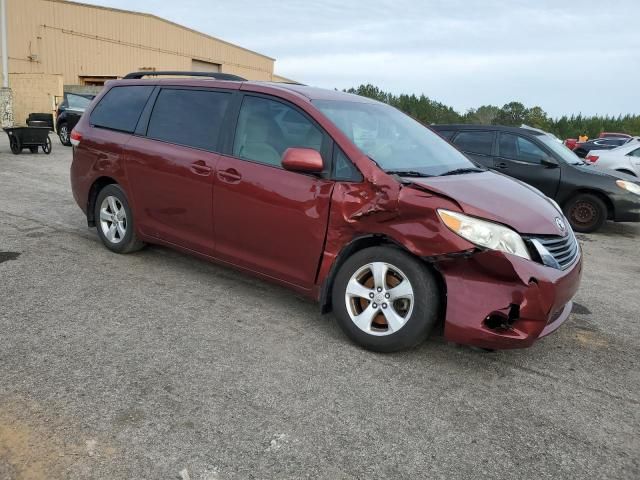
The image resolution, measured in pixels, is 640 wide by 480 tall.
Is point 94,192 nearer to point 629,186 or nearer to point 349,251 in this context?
point 349,251

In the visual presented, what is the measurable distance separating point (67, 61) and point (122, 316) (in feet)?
95.7

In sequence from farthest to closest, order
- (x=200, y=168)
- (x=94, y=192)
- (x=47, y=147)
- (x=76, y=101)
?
(x=76, y=101) < (x=47, y=147) < (x=94, y=192) < (x=200, y=168)

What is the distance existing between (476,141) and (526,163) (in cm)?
87

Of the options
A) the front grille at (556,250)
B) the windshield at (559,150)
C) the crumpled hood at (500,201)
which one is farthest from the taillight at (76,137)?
the windshield at (559,150)

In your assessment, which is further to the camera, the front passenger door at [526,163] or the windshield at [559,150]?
the windshield at [559,150]

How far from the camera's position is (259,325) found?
377 cm

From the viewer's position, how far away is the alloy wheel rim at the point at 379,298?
3.27m

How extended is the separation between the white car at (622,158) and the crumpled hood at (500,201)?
9657 mm

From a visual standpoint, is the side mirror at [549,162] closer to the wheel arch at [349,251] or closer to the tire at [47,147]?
the wheel arch at [349,251]

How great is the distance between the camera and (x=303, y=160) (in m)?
3.46

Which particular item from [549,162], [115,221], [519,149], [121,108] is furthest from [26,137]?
[549,162]

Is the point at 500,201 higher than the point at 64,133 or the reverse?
higher

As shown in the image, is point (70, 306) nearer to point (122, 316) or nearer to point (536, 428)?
point (122, 316)

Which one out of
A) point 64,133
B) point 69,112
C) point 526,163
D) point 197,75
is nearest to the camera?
point 197,75
